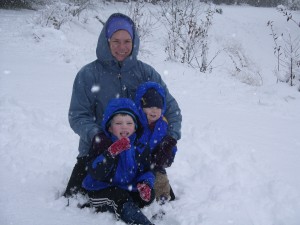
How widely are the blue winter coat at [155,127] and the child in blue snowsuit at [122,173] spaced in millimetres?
61

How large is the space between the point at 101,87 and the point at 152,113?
519 millimetres

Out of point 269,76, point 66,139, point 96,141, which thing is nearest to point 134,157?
point 96,141

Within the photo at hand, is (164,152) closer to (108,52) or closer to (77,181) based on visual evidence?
(77,181)

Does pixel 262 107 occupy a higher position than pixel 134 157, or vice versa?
pixel 134 157

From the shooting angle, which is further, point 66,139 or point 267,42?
point 267,42

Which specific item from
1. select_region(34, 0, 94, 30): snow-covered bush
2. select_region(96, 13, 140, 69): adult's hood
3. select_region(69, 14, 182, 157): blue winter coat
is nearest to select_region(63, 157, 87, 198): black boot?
select_region(69, 14, 182, 157): blue winter coat

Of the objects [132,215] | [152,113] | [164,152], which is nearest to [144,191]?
[132,215]

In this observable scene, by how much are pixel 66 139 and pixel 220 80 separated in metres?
4.79

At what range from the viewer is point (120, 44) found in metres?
3.17

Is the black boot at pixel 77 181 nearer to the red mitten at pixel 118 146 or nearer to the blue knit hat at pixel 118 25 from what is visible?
the red mitten at pixel 118 146

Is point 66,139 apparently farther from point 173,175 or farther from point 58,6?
point 58,6

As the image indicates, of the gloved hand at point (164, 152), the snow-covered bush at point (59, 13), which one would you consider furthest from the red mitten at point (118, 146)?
the snow-covered bush at point (59, 13)

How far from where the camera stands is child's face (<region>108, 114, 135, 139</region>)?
2.93 meters

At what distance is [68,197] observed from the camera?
125 inches
